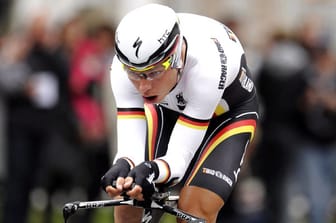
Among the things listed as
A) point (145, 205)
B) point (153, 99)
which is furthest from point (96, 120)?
point (145, 205)

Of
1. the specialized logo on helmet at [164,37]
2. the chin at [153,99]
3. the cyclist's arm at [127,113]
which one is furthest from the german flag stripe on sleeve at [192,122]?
the specialized logo on helmet at [164,37]

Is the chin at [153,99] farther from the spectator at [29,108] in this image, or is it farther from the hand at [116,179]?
the spectator at [29,108]

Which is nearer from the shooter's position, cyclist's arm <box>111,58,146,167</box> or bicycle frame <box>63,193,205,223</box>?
bicycle frame <box>63,193,205,223</box>

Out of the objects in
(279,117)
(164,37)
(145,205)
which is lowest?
(279,117)

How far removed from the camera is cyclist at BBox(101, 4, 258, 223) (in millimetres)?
10578

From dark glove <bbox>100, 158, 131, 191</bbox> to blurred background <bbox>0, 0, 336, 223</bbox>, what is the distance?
677 centimetres

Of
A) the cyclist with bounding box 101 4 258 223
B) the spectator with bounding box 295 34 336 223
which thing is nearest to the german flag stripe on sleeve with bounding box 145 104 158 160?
the cyclist with bounding box 101 4 258 223

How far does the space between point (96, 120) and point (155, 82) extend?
734 cm

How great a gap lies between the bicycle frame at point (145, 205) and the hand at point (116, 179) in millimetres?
93

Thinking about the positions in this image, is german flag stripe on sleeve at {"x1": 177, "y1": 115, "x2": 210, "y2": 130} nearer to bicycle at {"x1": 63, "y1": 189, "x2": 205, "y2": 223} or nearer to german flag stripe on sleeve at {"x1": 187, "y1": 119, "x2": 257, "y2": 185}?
german flag stripe on sleeve at {"x1": 187, "y1": 119, "x2": 257, "y2": 185}

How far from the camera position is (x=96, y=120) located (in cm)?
1802

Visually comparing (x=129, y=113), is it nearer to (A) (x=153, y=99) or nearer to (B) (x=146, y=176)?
(A) (x=153, y=99)

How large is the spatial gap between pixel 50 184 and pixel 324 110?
3822mm

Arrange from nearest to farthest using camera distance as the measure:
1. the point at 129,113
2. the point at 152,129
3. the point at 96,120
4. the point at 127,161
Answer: the point at 127,161 → the point at 129,113 → the point at 152,129 → the point at 96,120
